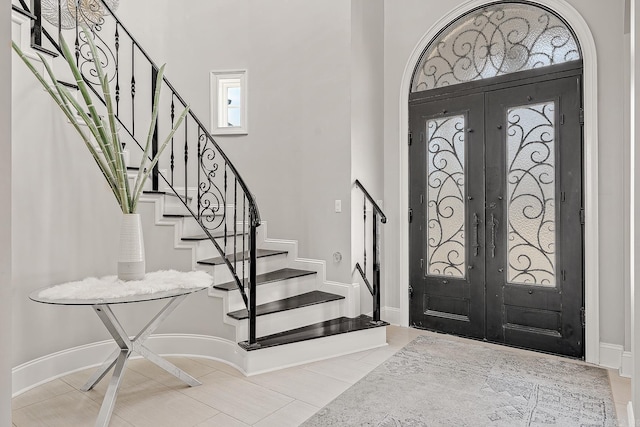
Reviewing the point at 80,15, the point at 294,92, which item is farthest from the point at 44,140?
the point at 294,92

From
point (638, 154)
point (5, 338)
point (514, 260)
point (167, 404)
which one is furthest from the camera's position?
point (514, 260)

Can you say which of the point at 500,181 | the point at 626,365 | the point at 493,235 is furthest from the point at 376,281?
the point at 626,365

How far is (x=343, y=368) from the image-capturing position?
301 cm

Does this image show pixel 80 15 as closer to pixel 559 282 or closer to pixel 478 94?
pixel 478 94

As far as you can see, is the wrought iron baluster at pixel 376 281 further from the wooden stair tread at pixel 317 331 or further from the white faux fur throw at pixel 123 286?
the white faux fur throw at pixel 123 286

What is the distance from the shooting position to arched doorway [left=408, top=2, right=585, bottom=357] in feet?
10.8

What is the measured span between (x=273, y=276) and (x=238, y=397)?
4.16 feet

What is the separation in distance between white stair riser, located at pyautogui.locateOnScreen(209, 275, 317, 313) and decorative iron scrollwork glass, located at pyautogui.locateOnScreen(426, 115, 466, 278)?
1.27 m

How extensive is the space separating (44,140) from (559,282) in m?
4.13

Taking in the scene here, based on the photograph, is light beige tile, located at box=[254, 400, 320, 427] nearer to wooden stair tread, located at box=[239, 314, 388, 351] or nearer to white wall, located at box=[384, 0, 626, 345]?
wooden stair tread, located at box=[239, 314, 388, 351]

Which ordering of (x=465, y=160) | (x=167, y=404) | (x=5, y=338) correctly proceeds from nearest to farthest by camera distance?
(x=5, y=338)
(x=167, y=404)
(x=465, y=160)

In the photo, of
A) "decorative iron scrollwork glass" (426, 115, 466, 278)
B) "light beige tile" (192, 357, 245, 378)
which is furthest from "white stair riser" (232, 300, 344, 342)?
"decorative iron scrollwork glass" (426, 115, 466, 278)

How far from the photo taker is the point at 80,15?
3828mm

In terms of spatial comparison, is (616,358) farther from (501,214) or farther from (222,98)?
(222,98)
